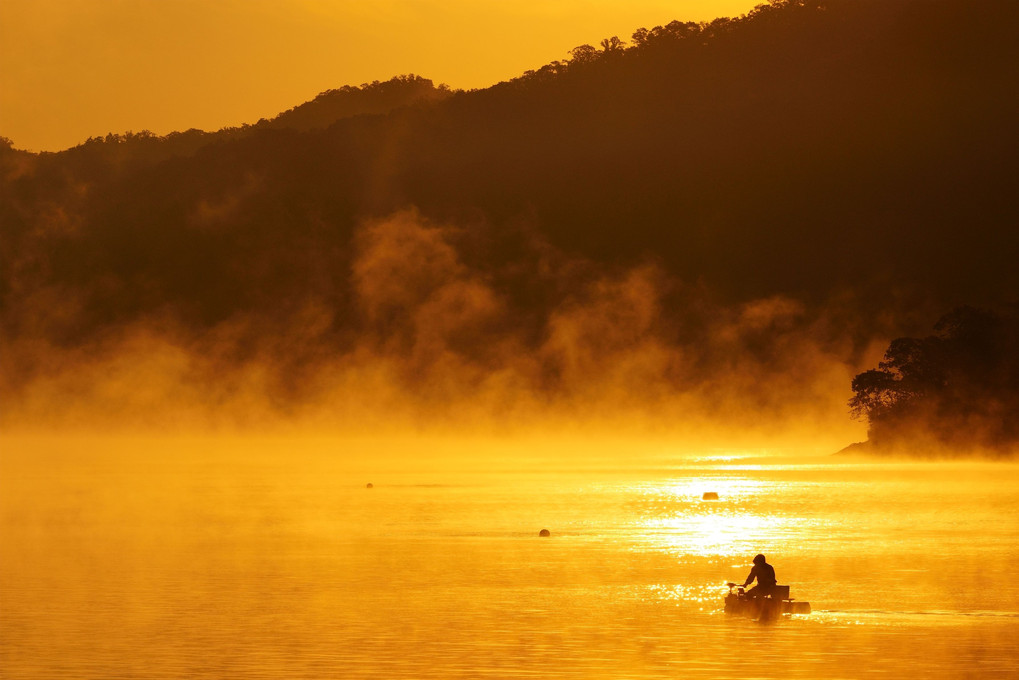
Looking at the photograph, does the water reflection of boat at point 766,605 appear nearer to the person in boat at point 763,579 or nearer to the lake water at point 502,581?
the person in boat at point 763,579

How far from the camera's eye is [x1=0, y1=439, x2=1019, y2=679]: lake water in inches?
1187

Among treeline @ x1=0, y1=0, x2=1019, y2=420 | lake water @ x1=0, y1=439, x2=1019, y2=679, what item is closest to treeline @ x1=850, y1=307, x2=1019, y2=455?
lake water @ x1=0, y1=439, x2=1019, y2=679

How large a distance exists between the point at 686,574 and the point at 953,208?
137m

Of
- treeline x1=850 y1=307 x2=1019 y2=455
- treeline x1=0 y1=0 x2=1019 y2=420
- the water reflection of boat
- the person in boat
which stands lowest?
the water reflection of boat

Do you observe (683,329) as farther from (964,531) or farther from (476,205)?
(964,531)

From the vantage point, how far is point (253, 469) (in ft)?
422

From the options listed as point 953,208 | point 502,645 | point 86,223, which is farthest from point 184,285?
point 502,645

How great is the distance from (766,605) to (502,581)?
1147cm

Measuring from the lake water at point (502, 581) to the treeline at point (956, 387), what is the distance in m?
17.9

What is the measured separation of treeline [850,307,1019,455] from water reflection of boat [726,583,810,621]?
78141mm

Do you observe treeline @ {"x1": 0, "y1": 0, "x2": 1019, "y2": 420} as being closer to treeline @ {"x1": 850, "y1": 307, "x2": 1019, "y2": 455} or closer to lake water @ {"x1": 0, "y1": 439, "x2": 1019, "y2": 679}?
treeline @ {"x1": 850, "y1": 307, "x2": 1019, "y2": 455}

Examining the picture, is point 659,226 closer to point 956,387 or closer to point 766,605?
point 956,387

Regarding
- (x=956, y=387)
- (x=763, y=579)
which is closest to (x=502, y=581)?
(x=763, y=579)

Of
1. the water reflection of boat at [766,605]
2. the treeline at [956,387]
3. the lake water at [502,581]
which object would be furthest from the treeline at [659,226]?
the water reflection of boat at [766,605]
